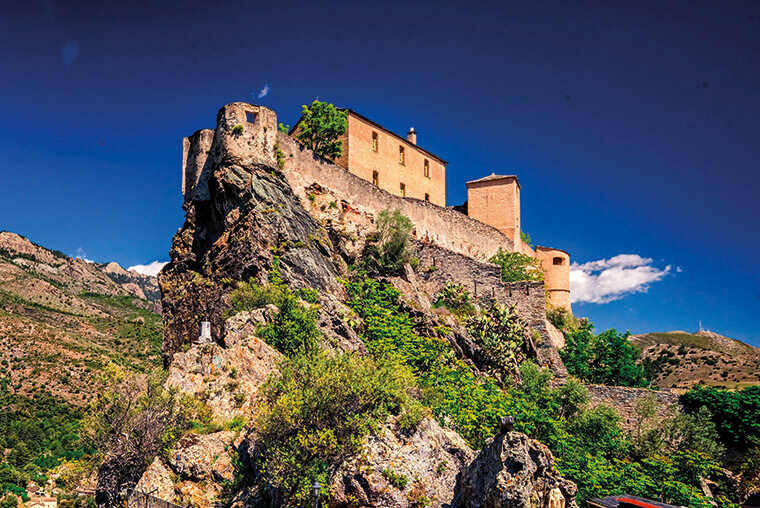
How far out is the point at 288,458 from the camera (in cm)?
→ 1315

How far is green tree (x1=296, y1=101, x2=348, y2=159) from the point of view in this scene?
1393 inches

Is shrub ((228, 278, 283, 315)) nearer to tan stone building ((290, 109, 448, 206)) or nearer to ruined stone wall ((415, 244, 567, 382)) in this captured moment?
ruined stone wall ((415, 244, 567, 382))

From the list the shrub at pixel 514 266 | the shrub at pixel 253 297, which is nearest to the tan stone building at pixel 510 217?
the shrub at pixel 514 266

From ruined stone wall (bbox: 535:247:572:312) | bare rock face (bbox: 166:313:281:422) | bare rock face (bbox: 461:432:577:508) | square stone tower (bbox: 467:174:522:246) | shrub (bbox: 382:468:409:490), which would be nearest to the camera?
bare rock face (bbox: 461:432:577:508)

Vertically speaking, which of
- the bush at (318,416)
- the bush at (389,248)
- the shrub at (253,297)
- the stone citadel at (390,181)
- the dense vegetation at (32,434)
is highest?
the stone citadel at (390,181)

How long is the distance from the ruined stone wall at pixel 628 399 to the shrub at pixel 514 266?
37.0 ft

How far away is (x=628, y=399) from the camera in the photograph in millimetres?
28734

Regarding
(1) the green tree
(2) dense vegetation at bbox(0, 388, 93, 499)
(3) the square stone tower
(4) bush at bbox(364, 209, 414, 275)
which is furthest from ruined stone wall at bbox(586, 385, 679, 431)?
(2) dense vegetation at bbox(0, 388, 93, 499)

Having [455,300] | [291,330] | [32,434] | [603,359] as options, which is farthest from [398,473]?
[32,434]

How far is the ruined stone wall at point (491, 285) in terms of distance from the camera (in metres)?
30.5

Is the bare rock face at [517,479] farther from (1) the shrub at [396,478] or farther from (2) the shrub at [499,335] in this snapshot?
(2) the shrub at [499,335]

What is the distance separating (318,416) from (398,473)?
7.45 ft

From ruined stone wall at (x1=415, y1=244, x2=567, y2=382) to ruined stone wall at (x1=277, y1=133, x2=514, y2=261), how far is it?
116 inches

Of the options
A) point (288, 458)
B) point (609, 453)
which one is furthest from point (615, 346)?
point (288, 458)
